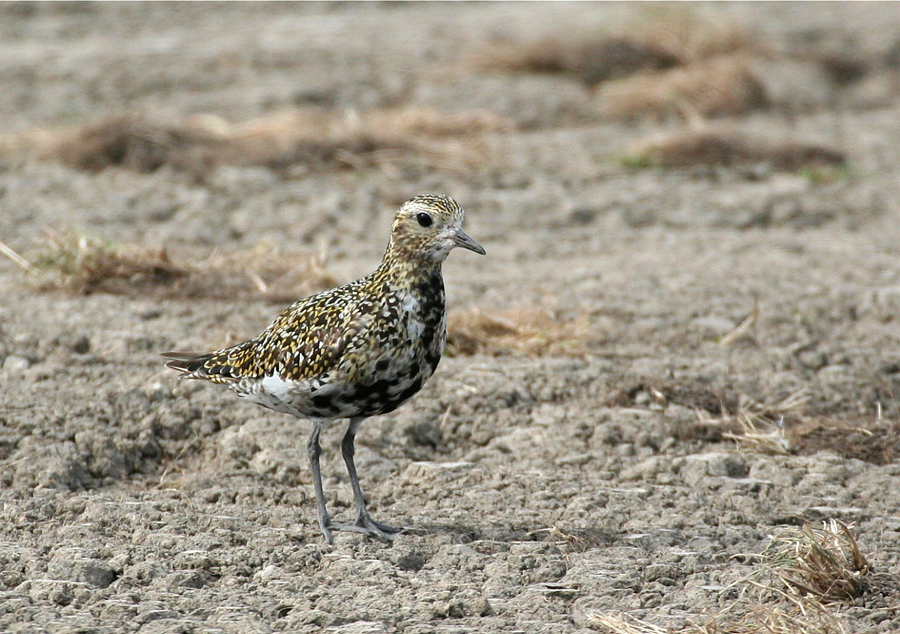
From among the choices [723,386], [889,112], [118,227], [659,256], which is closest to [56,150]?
[118,227]

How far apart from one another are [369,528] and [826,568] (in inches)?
78.0

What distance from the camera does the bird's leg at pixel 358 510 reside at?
550cm

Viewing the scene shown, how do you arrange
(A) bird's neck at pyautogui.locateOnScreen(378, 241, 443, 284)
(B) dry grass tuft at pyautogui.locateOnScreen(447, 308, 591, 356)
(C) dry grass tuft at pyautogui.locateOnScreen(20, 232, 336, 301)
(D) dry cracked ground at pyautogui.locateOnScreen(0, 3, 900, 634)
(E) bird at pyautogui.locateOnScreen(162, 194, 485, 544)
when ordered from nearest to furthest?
(D) dry cracked ground at pyautogui.locateOnScreen(0, 3, 900, 634)
(E) bird at pyautogui.locateOnScreen(162, 194, 485, 544)
(A) bird's neck at pyautogui.locateOnScreen(378, 241, 443, 284)
(B) dry grass tuft at pyautogui.locateOnScreen(447, 308, 591, 356)
(C) dry grass tuft at pyautogui.locateOnScreen(20, 232, 336, 301)

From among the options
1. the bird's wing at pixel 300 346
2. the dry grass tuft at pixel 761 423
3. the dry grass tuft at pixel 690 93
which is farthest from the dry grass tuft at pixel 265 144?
the bird's wing at pixel 300 346

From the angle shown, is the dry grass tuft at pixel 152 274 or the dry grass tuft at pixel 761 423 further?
the dry grass tuft at pixel 152 274

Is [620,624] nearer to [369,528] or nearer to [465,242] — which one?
[369,528]

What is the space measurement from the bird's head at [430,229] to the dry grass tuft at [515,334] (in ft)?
7.11

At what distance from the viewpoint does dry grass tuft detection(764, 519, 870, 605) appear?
4.85 metres

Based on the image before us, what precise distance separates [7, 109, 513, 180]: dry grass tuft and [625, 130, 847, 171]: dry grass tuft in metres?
1.55

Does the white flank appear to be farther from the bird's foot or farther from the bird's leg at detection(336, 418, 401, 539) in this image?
the bird's foot

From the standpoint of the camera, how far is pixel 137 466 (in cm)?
618

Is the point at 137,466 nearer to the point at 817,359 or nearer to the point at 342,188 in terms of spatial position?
the point at 817,359

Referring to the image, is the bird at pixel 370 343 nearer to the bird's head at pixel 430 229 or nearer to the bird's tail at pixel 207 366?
the bird's head at pixel 430 229

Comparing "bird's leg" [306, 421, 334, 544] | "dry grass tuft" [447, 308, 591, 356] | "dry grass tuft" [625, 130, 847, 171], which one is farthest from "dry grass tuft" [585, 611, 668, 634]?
"dry grass tuft" [625, 130, 847, 171]
